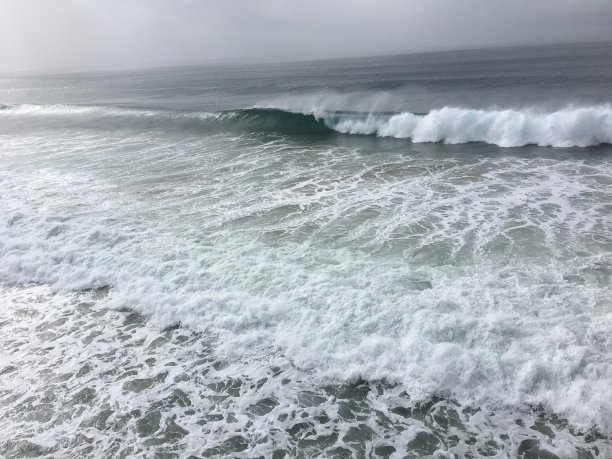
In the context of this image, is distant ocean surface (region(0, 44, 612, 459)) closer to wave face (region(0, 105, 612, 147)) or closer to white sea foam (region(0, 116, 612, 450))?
white sea foam (region(0, 116, 612, 450))

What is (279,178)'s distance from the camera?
13281 mm

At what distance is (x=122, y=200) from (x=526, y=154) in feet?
45.8

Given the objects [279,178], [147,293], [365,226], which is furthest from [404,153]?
[147,293]

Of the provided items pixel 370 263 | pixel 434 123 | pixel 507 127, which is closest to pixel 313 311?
pixel 370 263

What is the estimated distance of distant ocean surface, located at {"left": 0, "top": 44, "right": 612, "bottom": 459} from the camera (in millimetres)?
4449

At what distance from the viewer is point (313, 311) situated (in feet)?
20.4

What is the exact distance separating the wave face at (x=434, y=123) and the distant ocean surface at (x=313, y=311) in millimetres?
1922

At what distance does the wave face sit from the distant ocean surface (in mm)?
1922

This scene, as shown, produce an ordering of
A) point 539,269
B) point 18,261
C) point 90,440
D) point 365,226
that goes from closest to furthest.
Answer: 1. point 90,440
2. point 539,269
3. point 18,261
4. point 365,226

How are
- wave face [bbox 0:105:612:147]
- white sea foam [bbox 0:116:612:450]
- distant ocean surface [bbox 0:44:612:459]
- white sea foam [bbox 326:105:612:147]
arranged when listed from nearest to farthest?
distant ocean surface [bbox 0:44:612:459] < white sea foam [bbox 0:116:612:450] < white sea foam [bbox 326:105:612:147] < wave face [bbox 0:105:612:147]

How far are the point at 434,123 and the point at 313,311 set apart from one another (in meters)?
14.8

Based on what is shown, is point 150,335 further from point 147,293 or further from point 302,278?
point 302,278

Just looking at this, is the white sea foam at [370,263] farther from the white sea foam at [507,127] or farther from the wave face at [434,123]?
the wave face at [434,123]

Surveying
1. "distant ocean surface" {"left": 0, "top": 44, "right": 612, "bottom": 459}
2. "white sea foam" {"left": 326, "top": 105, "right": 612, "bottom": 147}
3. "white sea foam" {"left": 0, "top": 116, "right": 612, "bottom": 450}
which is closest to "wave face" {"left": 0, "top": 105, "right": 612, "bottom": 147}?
"white sea foam" {"left": 326, "top": 105, "right": 612, "bottom": 147}
